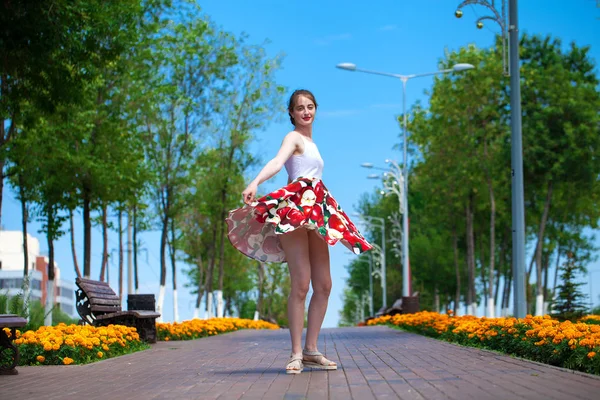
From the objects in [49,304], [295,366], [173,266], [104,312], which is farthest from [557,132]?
[295,366]

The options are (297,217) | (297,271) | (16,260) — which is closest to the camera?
(297,217)

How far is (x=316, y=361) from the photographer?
8.98 m

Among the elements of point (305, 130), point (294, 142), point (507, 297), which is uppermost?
point (305, 130)

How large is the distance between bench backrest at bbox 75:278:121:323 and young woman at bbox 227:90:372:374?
22.3 feet

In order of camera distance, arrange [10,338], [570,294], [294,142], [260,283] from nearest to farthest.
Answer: [294,142]
[10,338]
[570,294]
[260,283]

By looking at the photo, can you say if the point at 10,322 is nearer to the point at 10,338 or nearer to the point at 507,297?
the point at 10,338

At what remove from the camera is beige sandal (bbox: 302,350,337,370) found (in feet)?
29.4

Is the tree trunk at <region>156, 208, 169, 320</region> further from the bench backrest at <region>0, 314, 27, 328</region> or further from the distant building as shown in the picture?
the distant building

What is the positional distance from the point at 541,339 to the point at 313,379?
133 inches

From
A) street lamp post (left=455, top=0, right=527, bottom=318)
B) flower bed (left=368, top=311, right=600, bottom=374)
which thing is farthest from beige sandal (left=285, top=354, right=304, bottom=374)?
street lamp post (left=455, top=0, right=527, bottom=318)

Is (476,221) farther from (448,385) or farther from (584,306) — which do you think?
(448,385)

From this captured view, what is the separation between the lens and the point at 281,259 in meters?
9.11

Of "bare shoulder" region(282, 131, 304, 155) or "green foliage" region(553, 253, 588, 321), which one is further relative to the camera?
"green foliage" region(553, 253, 588, 321)

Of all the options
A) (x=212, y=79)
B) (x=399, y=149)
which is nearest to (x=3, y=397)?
(x=212, y=79)
